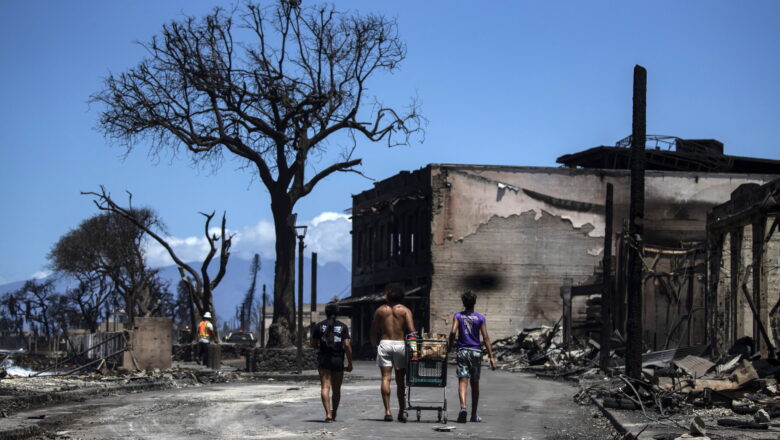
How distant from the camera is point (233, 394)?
1994cm

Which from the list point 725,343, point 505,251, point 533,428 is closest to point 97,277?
point 505,251

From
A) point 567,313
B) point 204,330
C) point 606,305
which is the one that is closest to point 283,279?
point 204,330

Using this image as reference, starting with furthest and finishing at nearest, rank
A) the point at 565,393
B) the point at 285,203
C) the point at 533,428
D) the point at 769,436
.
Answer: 1. the point at 285,203
2. the point at 565,393
3. the point at 533,428
4. the point at 769,436

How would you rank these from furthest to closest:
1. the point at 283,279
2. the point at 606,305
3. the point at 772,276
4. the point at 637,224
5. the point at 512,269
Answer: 1. the point at 512,269
2. the point at 283,279
3. the point at 606,305
4. the point at 772,276
5. the point at 637,224

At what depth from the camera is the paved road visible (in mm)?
12430

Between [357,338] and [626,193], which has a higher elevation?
[626,193]

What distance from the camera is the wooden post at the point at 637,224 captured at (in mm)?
18000

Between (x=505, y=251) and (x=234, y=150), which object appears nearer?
(x=234, y=150)

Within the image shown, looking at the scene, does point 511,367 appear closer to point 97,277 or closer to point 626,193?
point 626,193

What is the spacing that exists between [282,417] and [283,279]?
54.9ft

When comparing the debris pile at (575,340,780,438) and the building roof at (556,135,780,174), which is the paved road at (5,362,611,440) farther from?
the building roof at (556,135,780,174)

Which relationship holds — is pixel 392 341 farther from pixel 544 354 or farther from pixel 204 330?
pixel 544 354

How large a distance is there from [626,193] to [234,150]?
25.8 m

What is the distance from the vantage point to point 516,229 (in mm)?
51281
